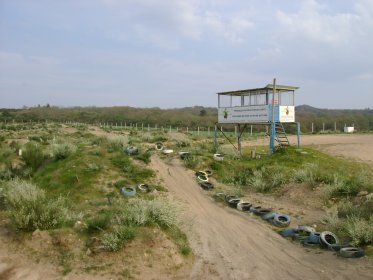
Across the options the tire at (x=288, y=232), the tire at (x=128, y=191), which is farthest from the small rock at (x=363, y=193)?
the tire at (x=128, y=191)

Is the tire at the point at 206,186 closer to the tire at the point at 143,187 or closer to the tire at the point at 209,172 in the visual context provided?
the tire at the point at 209,172

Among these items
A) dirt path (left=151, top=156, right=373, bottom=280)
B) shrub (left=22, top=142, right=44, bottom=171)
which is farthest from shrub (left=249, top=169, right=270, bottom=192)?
shrub (left=22, top=142, right=44, bottom=171)

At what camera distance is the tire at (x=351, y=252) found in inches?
336

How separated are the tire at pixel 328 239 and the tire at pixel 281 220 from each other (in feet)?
5.67

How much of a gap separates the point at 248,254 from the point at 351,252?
2150 mm

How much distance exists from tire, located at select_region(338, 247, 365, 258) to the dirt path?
165 millimetres

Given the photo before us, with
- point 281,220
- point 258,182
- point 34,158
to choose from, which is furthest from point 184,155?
point 281,220

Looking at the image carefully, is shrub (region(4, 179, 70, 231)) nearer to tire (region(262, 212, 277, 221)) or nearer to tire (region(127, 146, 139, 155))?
tire (region(262, 212, 277, 221))

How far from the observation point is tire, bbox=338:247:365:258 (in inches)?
336

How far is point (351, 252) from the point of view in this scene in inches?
339

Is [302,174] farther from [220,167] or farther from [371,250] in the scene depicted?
[371,250]

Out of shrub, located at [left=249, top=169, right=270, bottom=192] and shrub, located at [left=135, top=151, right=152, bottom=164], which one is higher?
shrub, located at [left=135, top=151, right=152, bottom=164]

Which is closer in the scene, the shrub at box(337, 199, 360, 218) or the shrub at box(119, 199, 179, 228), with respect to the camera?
the shrub at box(119, 199, 179, 228)

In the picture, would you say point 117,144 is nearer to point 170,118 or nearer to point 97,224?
point 97,224
